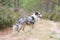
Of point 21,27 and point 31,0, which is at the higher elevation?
point 31,0

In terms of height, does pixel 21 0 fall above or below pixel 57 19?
above

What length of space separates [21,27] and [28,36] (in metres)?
0.74

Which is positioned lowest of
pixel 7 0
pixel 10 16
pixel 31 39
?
pixel 31 39

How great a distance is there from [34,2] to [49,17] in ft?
9.73

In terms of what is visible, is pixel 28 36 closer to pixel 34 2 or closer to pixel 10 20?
pixel 10 20

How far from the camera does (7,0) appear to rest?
11938 mm

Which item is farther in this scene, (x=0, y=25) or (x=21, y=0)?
(x=21, y=0)

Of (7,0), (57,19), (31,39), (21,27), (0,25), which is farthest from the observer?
(7,0)

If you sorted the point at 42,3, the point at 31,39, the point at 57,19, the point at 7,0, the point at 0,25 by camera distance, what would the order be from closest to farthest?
the point at 31,39 → the point at 0,25 → the point at 57,19 → the point at 7,0 → the point at 42,3

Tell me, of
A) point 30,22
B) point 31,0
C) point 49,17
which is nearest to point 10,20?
point 30,22

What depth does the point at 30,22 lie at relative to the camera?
7281mm

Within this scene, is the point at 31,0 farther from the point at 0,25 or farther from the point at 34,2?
the point at 0,25

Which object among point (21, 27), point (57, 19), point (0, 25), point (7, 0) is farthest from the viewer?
point (7, 0)

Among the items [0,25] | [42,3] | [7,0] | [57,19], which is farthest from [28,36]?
[42,3]
